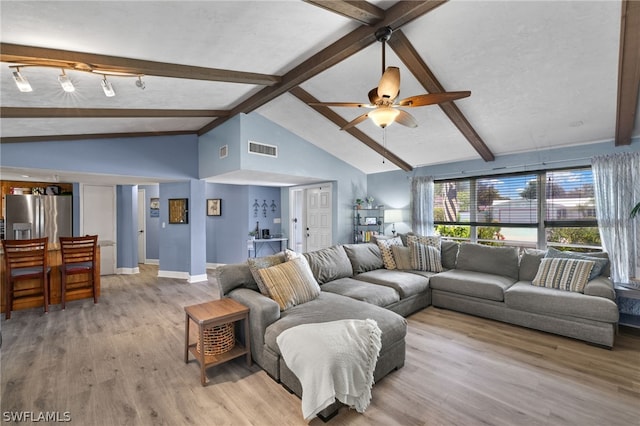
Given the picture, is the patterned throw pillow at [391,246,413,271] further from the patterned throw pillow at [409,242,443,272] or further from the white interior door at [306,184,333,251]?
the white interior door at [306,184,333,251]

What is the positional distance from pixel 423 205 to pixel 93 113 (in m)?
5.64

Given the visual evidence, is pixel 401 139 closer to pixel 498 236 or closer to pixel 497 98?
pixel 497 98

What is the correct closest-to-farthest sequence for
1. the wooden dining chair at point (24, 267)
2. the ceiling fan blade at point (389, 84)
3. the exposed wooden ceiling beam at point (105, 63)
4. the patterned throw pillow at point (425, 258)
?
the exposed wooden ceiling beam at point (105, 63), the ceiling fan blade at point (389, 84), the wooden dining chair at point (24, 267), the patterned throw pillow at point (425, 258)

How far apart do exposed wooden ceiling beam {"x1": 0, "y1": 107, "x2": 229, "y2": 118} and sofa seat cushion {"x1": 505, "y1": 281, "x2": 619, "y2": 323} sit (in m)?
5.21

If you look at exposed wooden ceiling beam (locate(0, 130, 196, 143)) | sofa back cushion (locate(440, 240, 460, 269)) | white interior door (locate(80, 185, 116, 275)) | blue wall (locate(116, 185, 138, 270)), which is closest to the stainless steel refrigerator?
white interior door (locate(80, 185, 116, 275))

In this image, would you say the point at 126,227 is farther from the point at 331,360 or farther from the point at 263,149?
the point at 331,360

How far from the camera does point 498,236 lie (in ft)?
16.4

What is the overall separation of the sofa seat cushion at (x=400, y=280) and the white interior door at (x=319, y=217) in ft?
8.12

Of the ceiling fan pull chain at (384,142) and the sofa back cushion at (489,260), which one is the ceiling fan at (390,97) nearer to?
the ceiling fan pull chain at (384,142)

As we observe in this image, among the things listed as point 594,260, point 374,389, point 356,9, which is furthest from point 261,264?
point 594,260

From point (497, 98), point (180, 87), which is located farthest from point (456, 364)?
point (180, 87)

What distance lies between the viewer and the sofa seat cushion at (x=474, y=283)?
138 inches

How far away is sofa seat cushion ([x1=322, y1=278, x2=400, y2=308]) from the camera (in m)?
3.13

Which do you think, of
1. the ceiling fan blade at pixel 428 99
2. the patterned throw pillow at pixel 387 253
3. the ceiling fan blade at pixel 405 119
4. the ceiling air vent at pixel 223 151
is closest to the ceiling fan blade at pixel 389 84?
the ceiling fan blade at pixel 428 99
